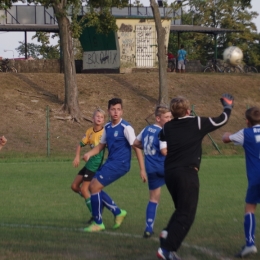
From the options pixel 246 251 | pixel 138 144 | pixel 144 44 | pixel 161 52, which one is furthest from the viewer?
pixel 144 44

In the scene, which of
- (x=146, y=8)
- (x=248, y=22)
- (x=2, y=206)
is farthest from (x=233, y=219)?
(x=248, y=22)

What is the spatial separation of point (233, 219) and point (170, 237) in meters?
3.52

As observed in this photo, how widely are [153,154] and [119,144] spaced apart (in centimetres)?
57

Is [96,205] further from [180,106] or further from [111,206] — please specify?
[180,106]

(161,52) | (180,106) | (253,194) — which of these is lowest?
(253,194)

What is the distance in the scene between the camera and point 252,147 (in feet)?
25.3

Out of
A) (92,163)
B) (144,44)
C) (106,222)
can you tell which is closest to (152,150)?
(92,163)

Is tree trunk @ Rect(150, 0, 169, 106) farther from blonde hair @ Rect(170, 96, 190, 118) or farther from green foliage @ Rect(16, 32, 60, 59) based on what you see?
blonde hair @ Rect(170, 96, 190, 118)

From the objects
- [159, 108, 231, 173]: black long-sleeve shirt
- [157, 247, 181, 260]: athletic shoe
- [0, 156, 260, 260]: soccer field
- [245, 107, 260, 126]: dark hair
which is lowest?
[0, 156, 260, 260]: soccer field

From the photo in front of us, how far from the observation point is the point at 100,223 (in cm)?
955

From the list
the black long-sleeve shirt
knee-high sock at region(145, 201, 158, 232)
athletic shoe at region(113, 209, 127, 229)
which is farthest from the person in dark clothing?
athletic shoe at region(113, 209, 127, 229)

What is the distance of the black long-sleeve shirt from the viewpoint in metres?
7.36

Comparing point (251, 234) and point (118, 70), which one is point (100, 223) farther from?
point (118, 70)

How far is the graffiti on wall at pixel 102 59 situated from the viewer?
40031 mm
